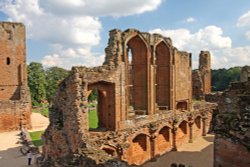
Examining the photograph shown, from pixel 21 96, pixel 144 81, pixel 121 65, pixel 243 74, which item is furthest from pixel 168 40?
pixel 21 96

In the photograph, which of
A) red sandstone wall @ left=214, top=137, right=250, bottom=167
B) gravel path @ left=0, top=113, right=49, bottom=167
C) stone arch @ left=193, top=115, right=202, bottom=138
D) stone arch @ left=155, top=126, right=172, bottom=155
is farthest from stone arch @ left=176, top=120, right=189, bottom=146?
gravel path @ left=0, top=113, right=49, bottom=167

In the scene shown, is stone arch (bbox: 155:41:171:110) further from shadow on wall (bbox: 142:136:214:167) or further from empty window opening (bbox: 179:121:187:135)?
shadow on wall (bbox: 142:136:214:167)

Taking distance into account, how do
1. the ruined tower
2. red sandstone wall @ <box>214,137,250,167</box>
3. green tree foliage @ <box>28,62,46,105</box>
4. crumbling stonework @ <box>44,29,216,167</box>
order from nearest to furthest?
red sandstone wall @ <box>214,137,250,167</box> < crumbling stonework @ <box>44,29,216,167</box> < the ruined tower < green tree foliage @ <box>28,62,46,105</box>

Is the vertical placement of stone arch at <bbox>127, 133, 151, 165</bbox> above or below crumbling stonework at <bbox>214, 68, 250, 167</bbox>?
below

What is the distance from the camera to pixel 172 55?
62.3 feet

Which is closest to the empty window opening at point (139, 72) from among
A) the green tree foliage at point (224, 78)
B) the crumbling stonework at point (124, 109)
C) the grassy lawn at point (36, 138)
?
the crumbling stonework at point (124, 109)

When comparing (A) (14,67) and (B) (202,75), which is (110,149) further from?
(B) (202,75)

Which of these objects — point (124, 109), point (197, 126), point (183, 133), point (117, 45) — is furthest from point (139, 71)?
point (197, 126)

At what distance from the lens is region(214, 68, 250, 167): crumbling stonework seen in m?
7.95

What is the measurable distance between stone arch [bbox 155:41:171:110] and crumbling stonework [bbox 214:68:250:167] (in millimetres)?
10243

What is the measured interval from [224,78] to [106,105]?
196ft

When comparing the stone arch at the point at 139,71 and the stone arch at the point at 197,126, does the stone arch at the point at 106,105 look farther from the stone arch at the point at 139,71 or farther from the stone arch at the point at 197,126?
the stone arch at the point at 197,126

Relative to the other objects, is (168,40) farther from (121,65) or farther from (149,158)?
(149,158)

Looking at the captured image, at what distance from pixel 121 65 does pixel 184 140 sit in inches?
350
